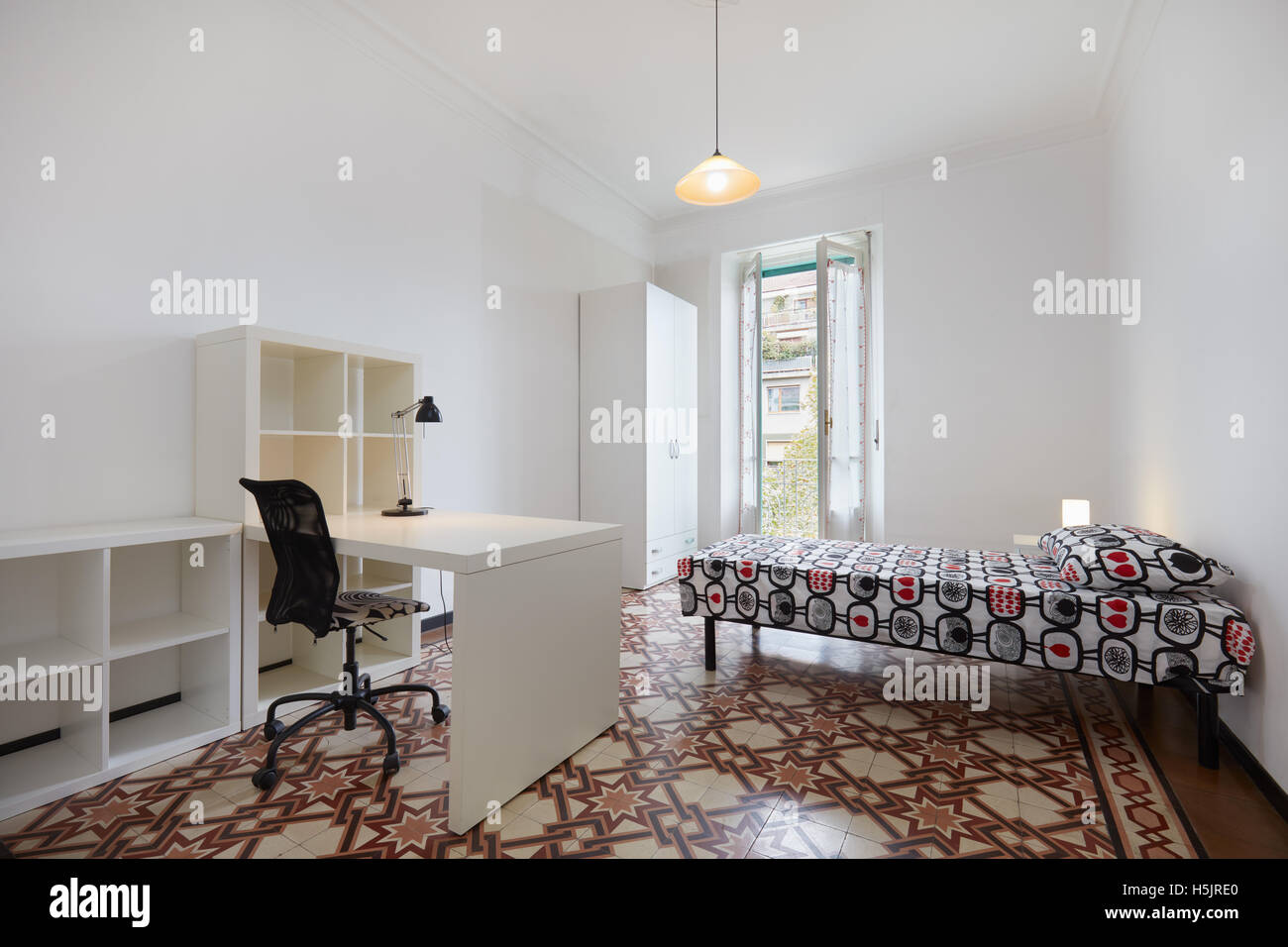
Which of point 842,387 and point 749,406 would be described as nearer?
point 842,387

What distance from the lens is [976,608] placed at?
2539 mm

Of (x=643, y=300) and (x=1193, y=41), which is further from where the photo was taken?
(x=643, y=300)

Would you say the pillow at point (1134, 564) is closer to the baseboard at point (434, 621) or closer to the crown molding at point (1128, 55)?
the crown molding at point (1128, 55)

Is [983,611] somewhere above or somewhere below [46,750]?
above

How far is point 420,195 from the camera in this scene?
368 centimetres

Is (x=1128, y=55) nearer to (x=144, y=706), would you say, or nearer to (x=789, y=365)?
(x=789, y=365)

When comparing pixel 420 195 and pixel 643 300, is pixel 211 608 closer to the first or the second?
pixel 420 195

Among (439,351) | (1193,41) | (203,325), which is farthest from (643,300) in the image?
(1193,41)

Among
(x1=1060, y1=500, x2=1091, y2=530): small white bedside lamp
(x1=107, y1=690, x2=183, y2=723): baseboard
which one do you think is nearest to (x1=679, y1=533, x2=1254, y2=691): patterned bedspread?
(x1=1060, y1=500, x2=1091, y2=530): small white bedside lamp

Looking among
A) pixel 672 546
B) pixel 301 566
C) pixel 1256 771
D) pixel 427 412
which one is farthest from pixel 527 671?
pixel 672 546

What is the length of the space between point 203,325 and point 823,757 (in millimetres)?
3232

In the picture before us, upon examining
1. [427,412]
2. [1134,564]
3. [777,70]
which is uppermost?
[777,70]

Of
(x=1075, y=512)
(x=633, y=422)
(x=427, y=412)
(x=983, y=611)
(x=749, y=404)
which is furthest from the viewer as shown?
(x=749, y=404)

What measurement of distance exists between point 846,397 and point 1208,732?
3.64 meters
